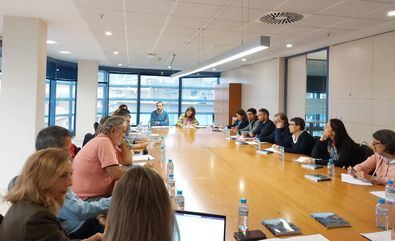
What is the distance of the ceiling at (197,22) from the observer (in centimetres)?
381

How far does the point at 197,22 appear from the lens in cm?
466

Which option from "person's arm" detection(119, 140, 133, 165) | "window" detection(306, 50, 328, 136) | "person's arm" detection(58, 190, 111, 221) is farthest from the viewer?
"window" detection(306, 50, 328, 136)

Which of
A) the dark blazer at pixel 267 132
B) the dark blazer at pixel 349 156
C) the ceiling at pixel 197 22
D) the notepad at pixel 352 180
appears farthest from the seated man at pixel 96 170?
the dark blazer at pixel 267 132

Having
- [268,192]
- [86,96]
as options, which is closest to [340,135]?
[268,192]

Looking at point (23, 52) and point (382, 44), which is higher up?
point (382, 44)

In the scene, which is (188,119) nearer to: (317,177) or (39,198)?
(317,177)

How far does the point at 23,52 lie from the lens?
4715 millimetres

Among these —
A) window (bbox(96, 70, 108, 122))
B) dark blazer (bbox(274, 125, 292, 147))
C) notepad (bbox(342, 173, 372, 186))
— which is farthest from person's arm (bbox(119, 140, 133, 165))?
window (bbox(96, 70, 108, 122))

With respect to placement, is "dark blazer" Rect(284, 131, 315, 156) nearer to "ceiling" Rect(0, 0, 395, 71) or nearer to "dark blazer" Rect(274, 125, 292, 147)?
"dark blazer" Rect(274, 125, 292, 147)

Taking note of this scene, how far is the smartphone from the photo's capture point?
1550mm

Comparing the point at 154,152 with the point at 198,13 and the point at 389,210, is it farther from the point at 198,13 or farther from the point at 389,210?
the point at 389,210

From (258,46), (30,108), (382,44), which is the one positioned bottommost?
(30,108)

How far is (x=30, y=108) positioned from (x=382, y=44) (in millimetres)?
6036

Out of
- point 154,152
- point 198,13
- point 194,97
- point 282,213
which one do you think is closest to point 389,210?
point 282,213
